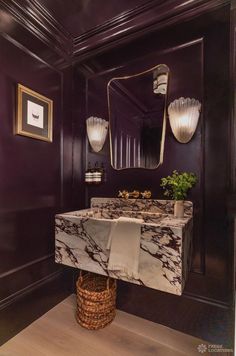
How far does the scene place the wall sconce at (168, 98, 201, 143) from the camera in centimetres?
173

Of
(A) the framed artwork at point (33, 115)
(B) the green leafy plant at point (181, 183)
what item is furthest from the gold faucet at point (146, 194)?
(A) the framed artwork at point (33, 115)

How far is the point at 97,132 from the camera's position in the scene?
2.26 metres

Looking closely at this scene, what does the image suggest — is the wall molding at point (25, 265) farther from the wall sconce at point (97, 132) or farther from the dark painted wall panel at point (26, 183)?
the wall sconce at point (97, 132)

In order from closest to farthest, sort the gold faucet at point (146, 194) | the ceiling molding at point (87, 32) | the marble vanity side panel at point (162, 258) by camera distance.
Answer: the marble vanity side panel at point (162, 258) < the ceiling molding at point (87, 32) < the gold faucet at point (146, 194)

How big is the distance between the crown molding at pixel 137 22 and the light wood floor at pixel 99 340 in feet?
8.36

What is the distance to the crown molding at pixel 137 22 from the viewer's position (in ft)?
5.40

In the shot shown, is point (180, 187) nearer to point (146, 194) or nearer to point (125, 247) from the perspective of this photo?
point (146, 194)

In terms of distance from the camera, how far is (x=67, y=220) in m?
1.70

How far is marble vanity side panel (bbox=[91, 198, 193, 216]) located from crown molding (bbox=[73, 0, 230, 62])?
1505 mm

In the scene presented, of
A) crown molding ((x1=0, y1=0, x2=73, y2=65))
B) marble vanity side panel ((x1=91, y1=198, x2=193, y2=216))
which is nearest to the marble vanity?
marble vanity side panel ((x1=91, y1=198, x2=193, y2=216))

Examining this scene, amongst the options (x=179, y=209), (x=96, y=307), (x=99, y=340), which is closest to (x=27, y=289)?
(x=96, y=307)

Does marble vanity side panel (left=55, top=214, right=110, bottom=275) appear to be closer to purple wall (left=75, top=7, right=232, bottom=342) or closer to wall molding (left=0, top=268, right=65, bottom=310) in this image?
wall molding (left=0, top=268, right=65, bottom=310)

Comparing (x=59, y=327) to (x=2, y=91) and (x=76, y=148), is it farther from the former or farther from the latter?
(x=2, y=91)

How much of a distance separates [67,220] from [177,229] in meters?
0.88
